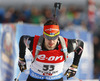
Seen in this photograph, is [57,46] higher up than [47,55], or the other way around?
[57,46]

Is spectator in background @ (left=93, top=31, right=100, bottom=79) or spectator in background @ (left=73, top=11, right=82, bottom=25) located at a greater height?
spectator in background @ (left=73, top=11, right=82, bottom=25)

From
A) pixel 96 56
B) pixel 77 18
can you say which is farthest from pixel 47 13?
pixel 96 56

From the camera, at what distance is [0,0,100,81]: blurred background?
238 inches

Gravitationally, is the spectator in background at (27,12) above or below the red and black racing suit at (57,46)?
above

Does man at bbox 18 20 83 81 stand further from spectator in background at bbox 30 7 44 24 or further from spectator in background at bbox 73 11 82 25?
spectator in background at bbox 73 11 82 25

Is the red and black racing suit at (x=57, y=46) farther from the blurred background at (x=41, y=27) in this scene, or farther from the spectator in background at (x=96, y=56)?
the spectator in background at (x=96, y=56)

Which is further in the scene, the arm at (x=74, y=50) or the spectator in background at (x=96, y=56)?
the spectator in background at (x=96, y=56)

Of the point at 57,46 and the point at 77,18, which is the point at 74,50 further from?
the point at 77,18

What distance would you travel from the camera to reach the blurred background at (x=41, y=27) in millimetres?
6039

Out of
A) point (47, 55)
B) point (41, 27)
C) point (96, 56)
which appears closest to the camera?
point (47, 55)

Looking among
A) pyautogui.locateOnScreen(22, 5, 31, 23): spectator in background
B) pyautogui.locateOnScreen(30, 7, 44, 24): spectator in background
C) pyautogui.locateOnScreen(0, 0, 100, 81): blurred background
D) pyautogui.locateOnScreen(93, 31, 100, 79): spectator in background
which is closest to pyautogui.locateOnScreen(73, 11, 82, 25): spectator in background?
pyautogui.locateOnScreen(0, 0, 100, 81): blurred background

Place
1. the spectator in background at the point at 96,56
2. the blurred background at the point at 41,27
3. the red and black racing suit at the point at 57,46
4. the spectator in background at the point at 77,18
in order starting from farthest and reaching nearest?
1. the spectator in background at the point at 77,18
2. the spectator in background at the point at 96,56
3. the blurred background at the point at 41,27
4. the red and black racing suit at the point at 57,46

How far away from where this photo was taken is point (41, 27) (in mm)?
6098

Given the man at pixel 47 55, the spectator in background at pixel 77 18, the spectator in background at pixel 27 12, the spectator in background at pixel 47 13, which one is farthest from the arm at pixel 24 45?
the spectator in background at pixel 77 18
